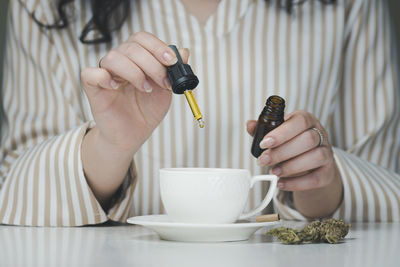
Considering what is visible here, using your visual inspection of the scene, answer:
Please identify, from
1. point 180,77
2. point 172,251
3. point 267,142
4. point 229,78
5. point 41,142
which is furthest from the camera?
point 229,78

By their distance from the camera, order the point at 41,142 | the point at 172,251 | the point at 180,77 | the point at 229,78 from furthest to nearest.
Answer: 1. the point at 229,78
2. the point at 41,142
3. the point at 180,77
4. the point at 172,251

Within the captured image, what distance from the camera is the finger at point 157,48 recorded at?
0.81 metres

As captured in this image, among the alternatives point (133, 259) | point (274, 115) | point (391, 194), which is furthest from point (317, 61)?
point (133, 259)

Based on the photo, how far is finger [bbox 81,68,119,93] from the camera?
35.0 inches

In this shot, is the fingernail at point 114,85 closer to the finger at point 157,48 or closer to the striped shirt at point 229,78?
the finger at point 157,48

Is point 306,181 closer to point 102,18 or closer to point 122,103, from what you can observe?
point 122,103

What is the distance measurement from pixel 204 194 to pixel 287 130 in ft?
0.75

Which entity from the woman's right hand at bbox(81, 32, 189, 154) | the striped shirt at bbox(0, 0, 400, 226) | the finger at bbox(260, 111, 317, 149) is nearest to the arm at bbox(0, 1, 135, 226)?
the striped shirt at bbox(0, 0, 400, 226)

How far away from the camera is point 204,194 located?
0.77 m

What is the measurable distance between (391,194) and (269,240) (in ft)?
1.71

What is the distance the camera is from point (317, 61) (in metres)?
1.46

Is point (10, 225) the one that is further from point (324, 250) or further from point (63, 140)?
point (324, 250)

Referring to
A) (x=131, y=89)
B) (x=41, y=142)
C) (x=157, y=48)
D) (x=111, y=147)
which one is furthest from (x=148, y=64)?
(x=41, y=142)

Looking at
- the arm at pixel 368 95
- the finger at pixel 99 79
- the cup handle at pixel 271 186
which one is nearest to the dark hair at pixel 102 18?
the arm at pixel 368 95
